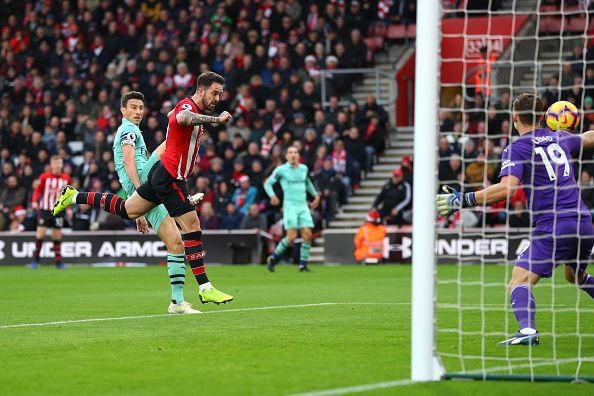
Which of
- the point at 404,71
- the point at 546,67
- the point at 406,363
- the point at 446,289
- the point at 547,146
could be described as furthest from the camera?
the point at 404,71

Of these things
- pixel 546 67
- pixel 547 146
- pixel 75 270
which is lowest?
pixel 75 270

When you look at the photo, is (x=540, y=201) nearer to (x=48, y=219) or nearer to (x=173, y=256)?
(x=173, y=256)

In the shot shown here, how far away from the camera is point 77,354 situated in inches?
333

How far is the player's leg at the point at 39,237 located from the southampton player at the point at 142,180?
1150 centimetres

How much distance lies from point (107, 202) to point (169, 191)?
0.88 meters

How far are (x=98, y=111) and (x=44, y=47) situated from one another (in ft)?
10.7

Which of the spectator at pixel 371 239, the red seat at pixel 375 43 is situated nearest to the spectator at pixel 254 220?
the spectator at pixel 371 239

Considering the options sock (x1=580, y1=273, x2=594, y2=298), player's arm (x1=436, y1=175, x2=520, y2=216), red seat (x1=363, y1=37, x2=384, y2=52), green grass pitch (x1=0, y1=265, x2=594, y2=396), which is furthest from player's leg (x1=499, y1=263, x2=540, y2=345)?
red seat (x1=363, y1=37, x2=384, y2=52)

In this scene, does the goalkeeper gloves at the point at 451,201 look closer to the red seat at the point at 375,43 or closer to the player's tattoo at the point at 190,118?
the player's tattoo at the point at 190,118

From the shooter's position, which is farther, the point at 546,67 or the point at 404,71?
the point at 404,71

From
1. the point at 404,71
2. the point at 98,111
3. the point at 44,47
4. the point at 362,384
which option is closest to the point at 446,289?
the point at 362,384

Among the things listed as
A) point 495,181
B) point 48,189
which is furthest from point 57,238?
point 495,181

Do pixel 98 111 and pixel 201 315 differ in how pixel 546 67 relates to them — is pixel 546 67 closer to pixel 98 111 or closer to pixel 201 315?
pixel 98 111

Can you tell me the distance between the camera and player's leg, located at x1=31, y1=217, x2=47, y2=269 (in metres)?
24.6
